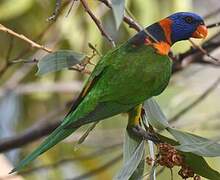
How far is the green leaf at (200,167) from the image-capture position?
124cm

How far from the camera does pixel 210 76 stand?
2.96m

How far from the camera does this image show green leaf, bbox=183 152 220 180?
4.08 feet

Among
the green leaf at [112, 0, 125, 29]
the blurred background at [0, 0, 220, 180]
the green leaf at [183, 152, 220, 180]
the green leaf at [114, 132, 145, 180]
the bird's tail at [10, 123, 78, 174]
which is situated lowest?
the blurred background at [0, 0, 220, 180]

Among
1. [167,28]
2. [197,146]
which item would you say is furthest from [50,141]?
[167,28]

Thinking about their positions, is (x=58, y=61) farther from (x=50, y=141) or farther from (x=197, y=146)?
(x=197, y=146)

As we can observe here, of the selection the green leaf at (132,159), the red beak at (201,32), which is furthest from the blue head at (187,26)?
the green leaf at (132,159)

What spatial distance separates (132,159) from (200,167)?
5.3 inches

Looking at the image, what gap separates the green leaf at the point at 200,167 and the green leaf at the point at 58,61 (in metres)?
0.33

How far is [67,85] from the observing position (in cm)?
254

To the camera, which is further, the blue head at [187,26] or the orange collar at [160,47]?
the blue head at [187,26]

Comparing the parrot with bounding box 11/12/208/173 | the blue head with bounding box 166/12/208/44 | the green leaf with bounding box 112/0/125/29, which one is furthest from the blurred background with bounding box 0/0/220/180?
the green leaf with bounding box 112/0/125/29

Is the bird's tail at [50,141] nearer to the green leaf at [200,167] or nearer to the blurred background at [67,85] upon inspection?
the green leaf at [200,167]

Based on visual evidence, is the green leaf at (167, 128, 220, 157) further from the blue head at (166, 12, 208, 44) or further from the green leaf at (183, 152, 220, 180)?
the blue head at (166, 12, 208, 44)

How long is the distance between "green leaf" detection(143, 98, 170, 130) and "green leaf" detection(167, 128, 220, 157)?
0.18 feet
